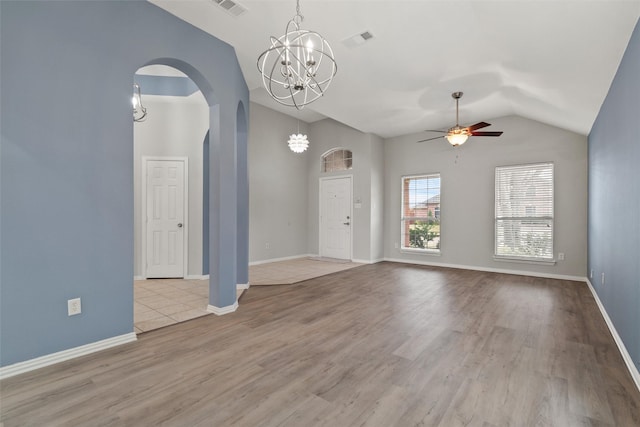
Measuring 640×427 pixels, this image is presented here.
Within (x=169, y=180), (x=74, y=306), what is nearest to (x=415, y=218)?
(x=169, y=180)

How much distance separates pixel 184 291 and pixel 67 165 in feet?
8.14

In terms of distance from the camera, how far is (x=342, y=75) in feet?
13.5

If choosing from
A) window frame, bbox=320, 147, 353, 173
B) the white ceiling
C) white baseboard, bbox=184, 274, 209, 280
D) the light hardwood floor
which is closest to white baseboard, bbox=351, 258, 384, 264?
window frame, bbox=320, 147, 353, 173

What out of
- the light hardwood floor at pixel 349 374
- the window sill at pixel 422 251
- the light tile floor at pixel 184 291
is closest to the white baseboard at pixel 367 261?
the light tile floor at pixel 184 291

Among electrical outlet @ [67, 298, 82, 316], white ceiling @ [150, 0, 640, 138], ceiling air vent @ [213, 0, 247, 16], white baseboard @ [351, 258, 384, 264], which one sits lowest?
white baseboard @ [351, 258, 384, 264]

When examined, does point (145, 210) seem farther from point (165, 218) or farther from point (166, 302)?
point (166, 302)

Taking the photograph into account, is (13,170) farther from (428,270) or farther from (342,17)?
(428,270)

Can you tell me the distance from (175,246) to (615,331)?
582 cm

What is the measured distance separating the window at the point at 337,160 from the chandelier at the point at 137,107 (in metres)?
4.35

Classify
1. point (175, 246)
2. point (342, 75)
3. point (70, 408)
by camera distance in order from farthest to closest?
point (175, 246) → point (342, 75) → point (70, 408)

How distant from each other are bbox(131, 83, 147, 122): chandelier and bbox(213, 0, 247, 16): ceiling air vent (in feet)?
6.57

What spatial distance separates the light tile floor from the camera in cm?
326

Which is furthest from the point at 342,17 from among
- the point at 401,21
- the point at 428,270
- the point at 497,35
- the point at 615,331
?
the point at 428,270

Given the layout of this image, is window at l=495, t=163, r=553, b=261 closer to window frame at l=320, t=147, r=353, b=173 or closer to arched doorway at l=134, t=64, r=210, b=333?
window frame at l=320, t=147, r=353, b=173
